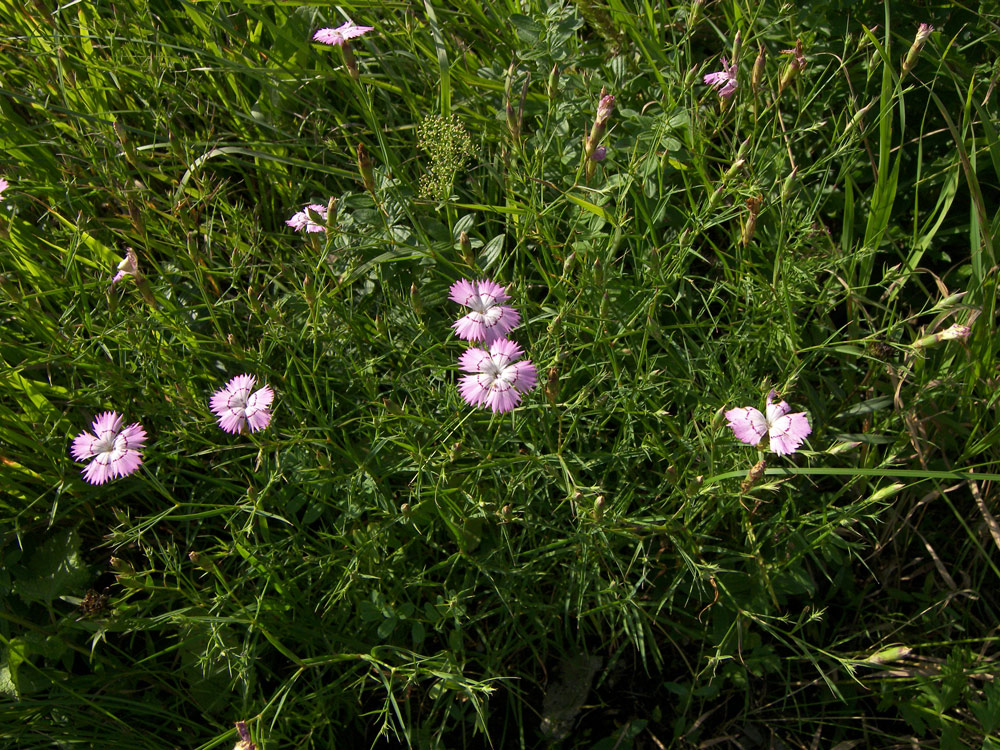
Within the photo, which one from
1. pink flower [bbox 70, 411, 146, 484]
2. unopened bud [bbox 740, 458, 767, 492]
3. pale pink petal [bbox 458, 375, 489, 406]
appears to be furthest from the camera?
pink flower [bbox 70, 411, 146, 484]

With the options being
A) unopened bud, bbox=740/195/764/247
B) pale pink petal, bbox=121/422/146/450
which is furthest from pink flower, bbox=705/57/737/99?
pale pink petal, bbox=121/422/146/450

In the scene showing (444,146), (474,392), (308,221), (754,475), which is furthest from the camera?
(308,221)

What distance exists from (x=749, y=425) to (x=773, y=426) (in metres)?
0.05

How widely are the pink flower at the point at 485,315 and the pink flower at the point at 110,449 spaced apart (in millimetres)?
726

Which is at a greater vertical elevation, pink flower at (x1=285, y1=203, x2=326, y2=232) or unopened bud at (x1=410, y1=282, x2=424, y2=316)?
pink flower at (x1=285, y1=203, x2=326, y2=232)

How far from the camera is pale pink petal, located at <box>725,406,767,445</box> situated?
1421mm

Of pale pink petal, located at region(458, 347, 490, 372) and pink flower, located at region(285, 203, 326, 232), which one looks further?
pink flower, located at region(285, 203, 326, 232)

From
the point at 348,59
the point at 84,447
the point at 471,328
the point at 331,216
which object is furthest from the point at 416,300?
the point at 84,447

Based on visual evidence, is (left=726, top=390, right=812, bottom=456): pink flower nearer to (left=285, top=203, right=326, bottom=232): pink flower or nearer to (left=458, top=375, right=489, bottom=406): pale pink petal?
(left=458, top=375, right=489, bottom=406): pale pink petal

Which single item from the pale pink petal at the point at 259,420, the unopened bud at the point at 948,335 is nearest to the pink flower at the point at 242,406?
the pale pink petal at the point at 259,420

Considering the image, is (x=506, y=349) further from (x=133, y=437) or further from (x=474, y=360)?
(x=133, y=437)

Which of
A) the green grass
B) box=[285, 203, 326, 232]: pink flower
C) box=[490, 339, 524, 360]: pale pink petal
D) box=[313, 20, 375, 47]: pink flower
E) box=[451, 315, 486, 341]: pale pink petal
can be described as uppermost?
box=[313, 20, 375, 47]: pink flower

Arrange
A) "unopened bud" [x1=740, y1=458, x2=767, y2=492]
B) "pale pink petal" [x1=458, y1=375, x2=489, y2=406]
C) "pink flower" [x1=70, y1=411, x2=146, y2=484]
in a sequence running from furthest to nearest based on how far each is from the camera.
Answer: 1. "pink flower" [x1=70, y1=411, x2=146, y2=484]
2. "pale pink petal" [x1=458, y1=375, x2=489, y2=406]
3. "unopened bud" [x1=740, y1=458, x2=767, y2=492]

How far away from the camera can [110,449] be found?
1.62m
